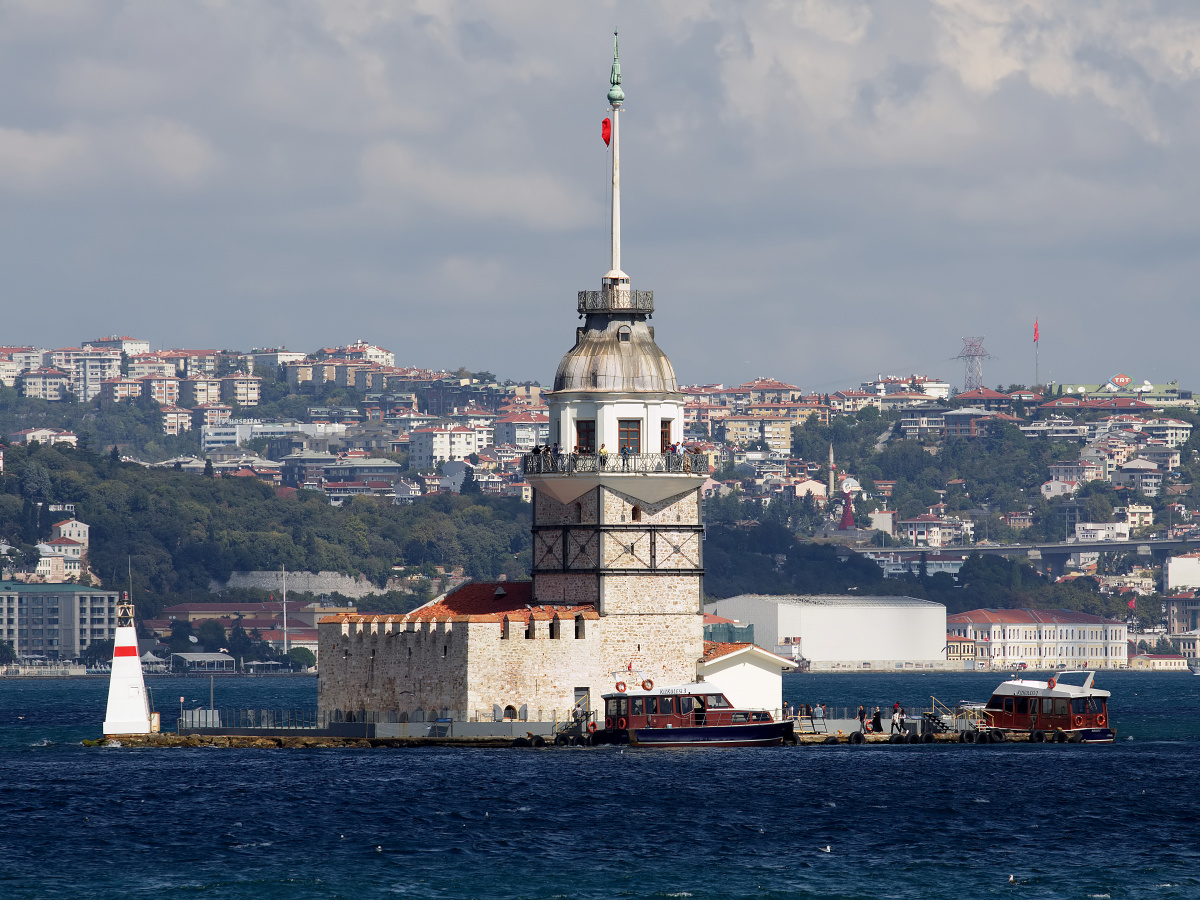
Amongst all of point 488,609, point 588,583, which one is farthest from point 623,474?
point 488,609

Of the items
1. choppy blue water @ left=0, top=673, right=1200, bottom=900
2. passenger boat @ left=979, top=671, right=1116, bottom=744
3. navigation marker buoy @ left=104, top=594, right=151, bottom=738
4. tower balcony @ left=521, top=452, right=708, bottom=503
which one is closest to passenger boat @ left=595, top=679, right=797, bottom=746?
choppy blue water @ left=0, top=673, right=1200, bottom=900

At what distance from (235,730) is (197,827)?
65.7 ft

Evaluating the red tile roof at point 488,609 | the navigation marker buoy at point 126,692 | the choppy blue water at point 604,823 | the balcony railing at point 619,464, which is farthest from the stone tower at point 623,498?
the navigation marker buoy at point 126,692

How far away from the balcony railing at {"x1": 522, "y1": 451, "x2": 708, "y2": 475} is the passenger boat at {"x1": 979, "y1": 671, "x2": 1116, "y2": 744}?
14.1 metres

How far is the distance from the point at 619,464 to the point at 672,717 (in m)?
7.57

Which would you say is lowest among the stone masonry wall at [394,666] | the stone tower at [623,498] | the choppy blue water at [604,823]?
the choppy blue water at [604,823]

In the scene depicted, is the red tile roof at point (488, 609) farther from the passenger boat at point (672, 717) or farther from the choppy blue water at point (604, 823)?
the choppy blue water at point (604, 823)

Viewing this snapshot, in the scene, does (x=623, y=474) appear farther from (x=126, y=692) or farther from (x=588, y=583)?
(x=126, y=692)

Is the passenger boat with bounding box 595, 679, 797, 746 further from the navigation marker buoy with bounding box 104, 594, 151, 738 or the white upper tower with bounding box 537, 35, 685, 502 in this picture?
the navigation marker buoy with bounding box 104, 594, 151, 738

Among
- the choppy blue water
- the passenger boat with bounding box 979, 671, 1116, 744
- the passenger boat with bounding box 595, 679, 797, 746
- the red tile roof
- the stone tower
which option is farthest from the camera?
the passenger boat with bounding box 979, 671, 1116, 744

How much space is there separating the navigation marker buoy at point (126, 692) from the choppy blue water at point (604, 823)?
1.05 meters

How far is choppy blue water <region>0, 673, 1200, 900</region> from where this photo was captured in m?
50.2

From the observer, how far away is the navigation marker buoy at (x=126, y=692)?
243ft

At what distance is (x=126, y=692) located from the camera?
76.4 m
